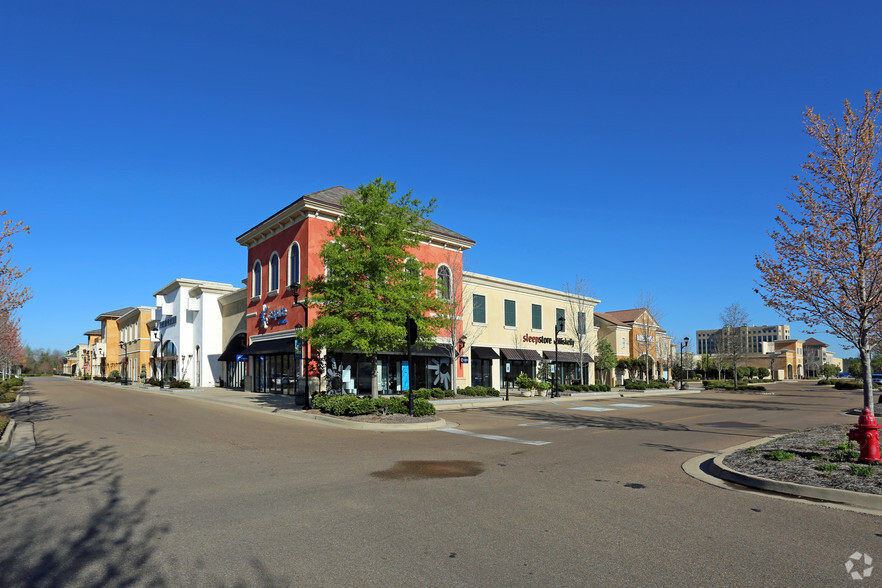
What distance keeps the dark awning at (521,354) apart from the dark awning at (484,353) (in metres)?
1.32

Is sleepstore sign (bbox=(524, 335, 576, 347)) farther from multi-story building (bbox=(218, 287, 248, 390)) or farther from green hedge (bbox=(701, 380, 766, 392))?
multi-story building (bbox=(218, 287, 248, 390))

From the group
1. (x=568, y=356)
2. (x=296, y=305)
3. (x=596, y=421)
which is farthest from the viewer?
(x=568, y=356)

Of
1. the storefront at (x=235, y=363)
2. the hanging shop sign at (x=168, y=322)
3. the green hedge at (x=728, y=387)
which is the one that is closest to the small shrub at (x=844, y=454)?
the storefront at (x=235, y=363)

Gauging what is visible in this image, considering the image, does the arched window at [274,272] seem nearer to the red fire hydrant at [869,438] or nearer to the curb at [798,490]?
the curb at [798,490]

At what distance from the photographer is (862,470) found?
8.34 m

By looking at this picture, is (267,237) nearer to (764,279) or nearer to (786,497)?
(764,279)

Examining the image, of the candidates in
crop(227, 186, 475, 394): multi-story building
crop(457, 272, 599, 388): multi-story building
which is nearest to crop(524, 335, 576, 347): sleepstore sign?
crop(457, 272, 599, 388): multi-story building

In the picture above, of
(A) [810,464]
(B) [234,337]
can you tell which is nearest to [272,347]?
(B) [234,337]

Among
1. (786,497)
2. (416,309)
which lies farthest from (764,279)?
(416,309)

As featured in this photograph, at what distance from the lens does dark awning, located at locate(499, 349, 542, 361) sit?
41906 millimetres

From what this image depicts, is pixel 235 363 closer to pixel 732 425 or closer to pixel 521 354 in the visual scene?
pixel 521 354

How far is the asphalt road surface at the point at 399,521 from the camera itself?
4930mm

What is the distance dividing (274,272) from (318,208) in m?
6.15

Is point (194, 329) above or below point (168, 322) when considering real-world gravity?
below
